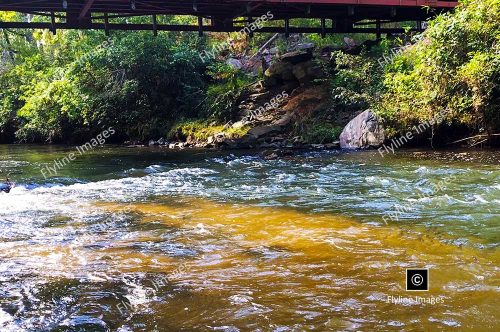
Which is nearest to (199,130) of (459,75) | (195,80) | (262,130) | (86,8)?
(262,130)

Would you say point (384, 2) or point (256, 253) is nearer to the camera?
point (256, 253)

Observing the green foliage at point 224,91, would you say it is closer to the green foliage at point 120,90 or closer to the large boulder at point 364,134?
the green foliage at point 120,90

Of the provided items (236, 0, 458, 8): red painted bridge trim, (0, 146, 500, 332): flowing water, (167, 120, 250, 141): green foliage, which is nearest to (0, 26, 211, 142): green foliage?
(167, 120, 250, 141): green foliage

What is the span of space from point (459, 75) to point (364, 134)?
373 centimetres

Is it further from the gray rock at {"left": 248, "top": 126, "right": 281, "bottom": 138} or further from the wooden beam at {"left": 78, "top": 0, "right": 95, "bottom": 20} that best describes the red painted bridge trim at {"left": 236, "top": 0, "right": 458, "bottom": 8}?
the wooden beam at {"left": 78, "top": 0, "right": 95, "bottom": 20}

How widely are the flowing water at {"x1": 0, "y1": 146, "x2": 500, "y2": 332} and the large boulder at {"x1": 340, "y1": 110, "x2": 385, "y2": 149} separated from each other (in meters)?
5.46

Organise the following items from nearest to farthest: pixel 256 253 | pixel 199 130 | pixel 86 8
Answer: pixel 256 253, pixel 86 8, pixel 199 130

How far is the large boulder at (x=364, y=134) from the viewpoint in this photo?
16438 mm

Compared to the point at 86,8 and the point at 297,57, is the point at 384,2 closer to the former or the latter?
the point at 297,57

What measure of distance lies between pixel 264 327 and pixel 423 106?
13441mm

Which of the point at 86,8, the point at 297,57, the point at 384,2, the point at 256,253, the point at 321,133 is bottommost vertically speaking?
the point at 256,253

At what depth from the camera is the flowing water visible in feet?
12.5

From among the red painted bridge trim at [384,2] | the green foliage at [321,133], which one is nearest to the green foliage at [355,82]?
the green foliage at [321,133]

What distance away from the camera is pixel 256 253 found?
5453mm
